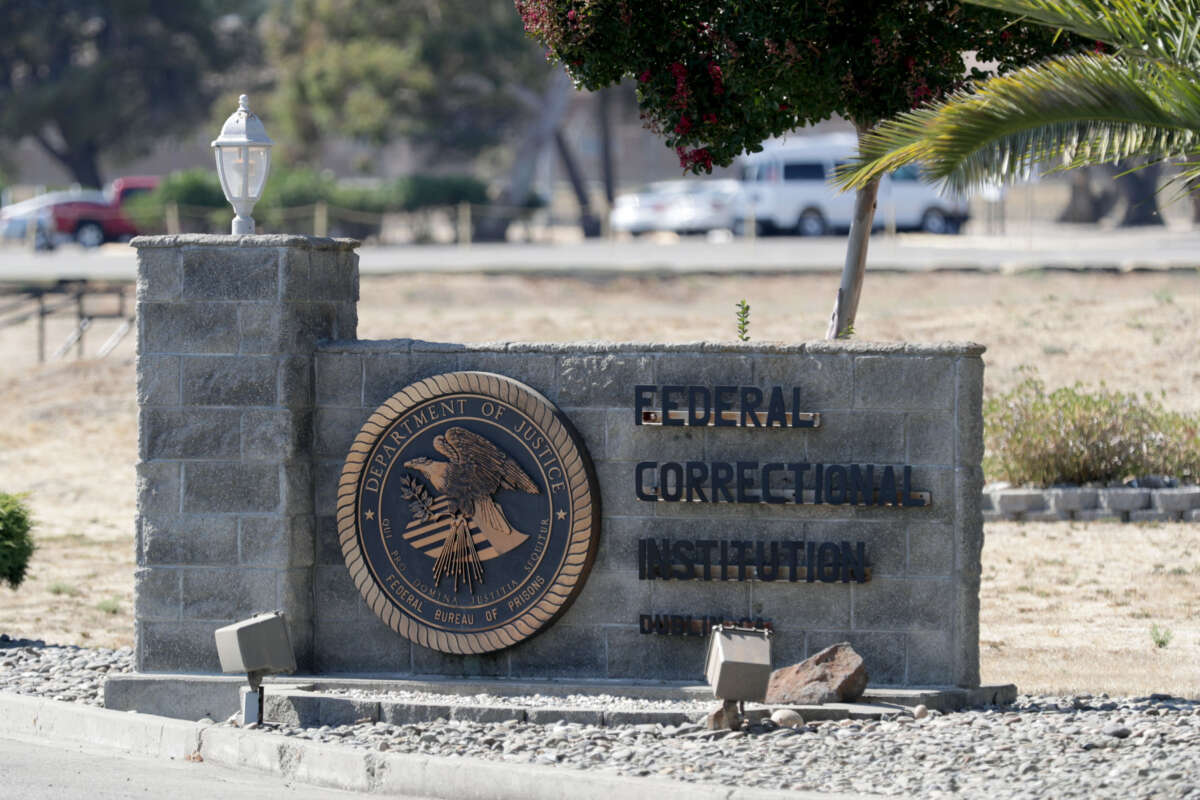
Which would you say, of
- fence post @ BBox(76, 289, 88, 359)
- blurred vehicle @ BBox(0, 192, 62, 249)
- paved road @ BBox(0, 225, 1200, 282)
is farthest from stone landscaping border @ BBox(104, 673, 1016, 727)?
blurred vehicle @ BBox(0, 192, 62, 249)

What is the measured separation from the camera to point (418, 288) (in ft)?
90.3

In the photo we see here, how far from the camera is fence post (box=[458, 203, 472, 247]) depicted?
3713 centimetres

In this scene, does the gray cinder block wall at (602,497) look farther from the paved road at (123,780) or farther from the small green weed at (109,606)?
the small green weed at (109,606)

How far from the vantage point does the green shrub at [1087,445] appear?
1510cm

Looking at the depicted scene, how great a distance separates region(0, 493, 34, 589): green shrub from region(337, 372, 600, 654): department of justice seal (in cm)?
287

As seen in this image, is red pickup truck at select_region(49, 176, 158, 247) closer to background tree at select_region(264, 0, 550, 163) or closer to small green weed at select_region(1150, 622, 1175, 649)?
background tree at select_region(264, 0, 550, 163)

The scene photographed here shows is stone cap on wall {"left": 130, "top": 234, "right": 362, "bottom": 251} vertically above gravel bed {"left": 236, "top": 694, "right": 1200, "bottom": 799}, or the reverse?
stone cap on wall {"left": 130, "top": 234, "right": 362, "bottom": 251}

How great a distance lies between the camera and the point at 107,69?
5631cm

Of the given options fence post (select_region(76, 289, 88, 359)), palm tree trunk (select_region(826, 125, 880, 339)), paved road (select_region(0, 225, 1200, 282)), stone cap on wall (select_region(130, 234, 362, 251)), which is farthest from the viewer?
paved road (select_region(0, 225, 1200, 282))

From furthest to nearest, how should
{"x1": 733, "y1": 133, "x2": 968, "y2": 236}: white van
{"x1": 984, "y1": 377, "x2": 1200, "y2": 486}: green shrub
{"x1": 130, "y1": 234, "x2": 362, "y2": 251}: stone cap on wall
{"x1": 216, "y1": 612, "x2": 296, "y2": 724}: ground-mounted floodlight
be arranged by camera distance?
{"x1": 733, "y1": 133, "x2": 968, "y2": 236}: white van, {"x1": 984, "y1": 377, "x2": 1200, "y2": 486}: green shrub, {"x1": 130, "y1": 234, "x2": 362, "y2": 251}: stone cap on wall, {"x1": 216, "y1": 612, "x2": 296, "y2": 724}: ground-mounted floodlight

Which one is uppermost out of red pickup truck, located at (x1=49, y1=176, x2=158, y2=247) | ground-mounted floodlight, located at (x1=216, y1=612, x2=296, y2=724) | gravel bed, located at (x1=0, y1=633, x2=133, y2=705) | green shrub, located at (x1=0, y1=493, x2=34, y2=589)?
red pickup truck, located at (x1=49, y1=176, x2=158, y2=247)

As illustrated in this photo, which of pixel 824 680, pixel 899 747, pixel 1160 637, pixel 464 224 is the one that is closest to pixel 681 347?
pixel 824 680

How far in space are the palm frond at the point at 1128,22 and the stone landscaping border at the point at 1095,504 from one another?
23.1ft

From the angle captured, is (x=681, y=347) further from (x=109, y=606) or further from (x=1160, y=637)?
(x=109, y=606)
